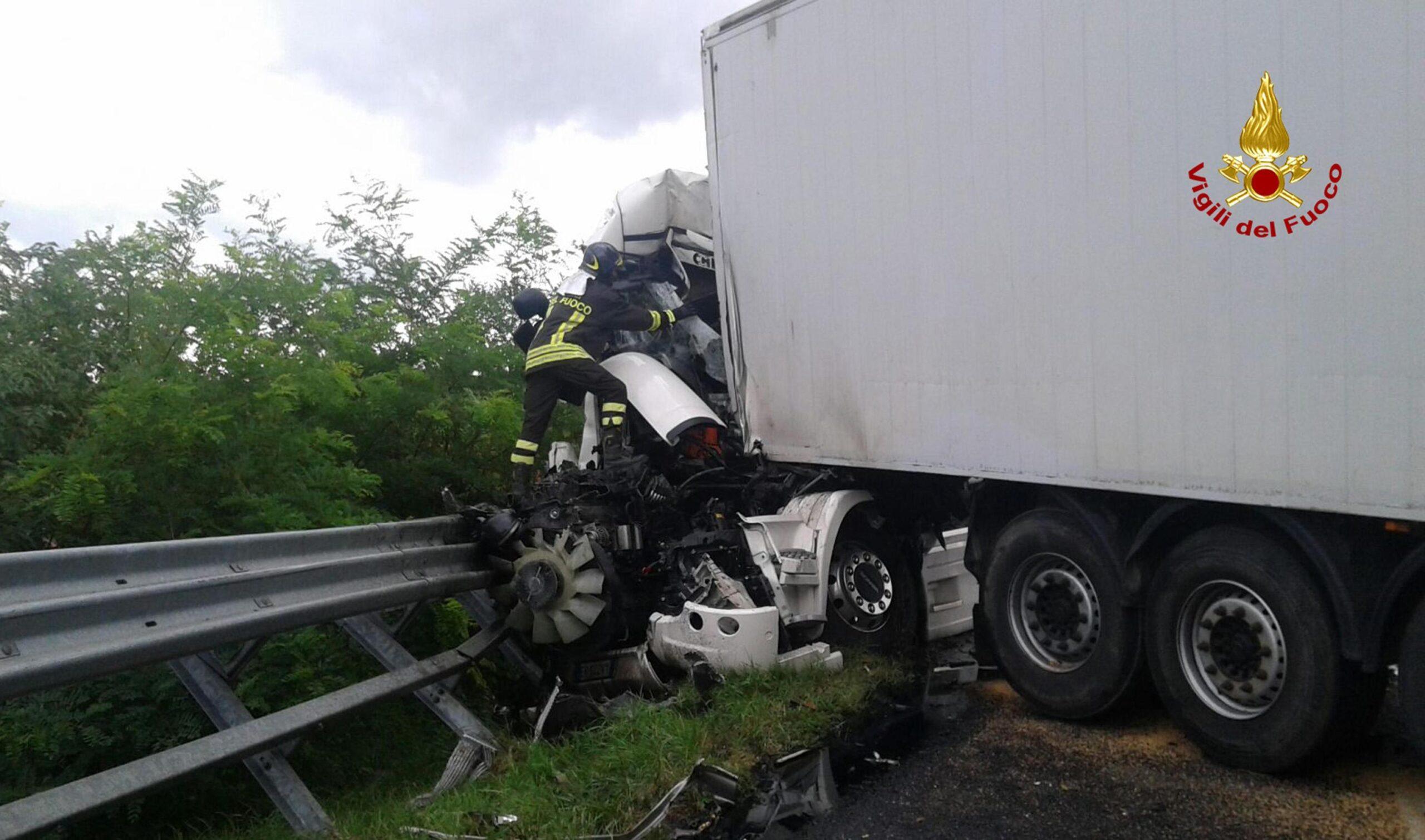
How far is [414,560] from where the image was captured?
16.8 feet

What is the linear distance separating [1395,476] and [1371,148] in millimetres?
1037

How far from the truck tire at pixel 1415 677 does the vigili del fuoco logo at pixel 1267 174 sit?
132 cm

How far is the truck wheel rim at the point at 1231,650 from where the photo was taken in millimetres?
3988

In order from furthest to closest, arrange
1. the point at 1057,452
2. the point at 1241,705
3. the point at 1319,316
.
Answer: the point at 1057,452
the point at 1241,705
the point at 1319,316

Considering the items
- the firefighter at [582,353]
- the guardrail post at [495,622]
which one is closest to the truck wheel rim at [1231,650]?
the guardrail post at [495,622]

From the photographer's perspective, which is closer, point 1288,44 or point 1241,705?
point 1288,44

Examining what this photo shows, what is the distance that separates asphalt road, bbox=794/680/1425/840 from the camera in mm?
3586

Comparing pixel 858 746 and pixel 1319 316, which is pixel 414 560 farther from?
pixel 1319 316

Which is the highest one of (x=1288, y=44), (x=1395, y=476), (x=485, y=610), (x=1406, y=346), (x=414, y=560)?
(x=1288, y=44)

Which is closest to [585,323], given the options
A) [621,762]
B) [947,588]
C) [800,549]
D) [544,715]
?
[800,549]

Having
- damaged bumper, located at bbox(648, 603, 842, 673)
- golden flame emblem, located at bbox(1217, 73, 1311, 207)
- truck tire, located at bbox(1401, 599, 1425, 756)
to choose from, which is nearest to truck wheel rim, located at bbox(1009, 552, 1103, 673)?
damaged bumper, located at bbox(648, 603, 842, 673)

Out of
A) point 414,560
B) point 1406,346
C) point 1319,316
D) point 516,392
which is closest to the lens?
point 1406,346

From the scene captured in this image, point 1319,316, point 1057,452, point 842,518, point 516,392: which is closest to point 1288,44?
point 1319,316

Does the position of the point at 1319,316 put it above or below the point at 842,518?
above
